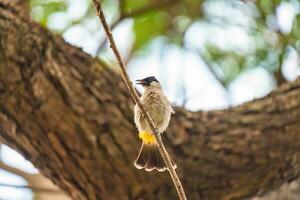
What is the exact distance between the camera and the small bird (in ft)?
8.87

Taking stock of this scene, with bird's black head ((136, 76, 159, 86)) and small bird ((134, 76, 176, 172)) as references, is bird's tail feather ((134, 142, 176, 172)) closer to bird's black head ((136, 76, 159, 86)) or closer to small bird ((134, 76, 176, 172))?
small bird ((134, 76, 176, 172))

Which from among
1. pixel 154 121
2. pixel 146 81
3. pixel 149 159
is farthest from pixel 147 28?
pixel 149 159

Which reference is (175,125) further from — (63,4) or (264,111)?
(63,4)

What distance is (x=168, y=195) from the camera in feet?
10.1

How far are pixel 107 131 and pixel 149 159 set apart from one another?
319 millimetres

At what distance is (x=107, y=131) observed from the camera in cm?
297

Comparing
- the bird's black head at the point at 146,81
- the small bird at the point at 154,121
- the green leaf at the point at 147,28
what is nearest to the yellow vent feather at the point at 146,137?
the small bird at the point at 154,121

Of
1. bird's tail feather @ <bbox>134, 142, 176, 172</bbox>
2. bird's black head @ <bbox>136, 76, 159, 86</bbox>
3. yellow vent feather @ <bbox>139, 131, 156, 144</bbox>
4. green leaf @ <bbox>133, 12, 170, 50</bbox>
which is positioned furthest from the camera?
green leaf @ <bbox>133, 12, 170, 50</bbox>

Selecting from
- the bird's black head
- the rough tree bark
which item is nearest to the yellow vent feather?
the rough tree bark

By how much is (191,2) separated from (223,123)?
1.42 m

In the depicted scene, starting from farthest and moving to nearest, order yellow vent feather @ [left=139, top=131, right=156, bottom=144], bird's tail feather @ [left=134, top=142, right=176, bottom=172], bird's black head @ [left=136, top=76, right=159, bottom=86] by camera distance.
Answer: bird's black head @ [left=136, top=76, right=159, bottom=86] → yellow vent feather @ [left=139, top=131, right=156, bottom=144] → bird's tail feather @ [left=134, top=142, right=176, bottom=172]

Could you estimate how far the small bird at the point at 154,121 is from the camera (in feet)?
8.87

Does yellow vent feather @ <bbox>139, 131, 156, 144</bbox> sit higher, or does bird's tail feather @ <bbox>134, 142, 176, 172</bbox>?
yellow vent feather @ <bbox>139, 131, 156, 144</bbox>

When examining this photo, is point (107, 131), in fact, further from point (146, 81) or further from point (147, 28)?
point (147, 28)
